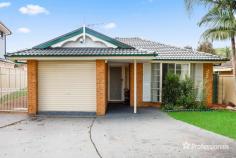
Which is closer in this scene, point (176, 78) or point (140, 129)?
point (140, 129)

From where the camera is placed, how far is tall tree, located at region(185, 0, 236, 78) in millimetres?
14180

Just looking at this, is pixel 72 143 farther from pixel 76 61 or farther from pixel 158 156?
pixel 76 61

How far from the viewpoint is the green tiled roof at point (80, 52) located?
39.1 ft

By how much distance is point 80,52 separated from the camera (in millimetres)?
12172

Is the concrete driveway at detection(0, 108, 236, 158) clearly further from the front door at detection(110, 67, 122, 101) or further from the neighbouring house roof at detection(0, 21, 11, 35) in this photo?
the neighbouring house roof at detection(0, 21, 11, 35)

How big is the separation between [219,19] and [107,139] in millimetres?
10255

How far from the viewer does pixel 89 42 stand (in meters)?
13.3

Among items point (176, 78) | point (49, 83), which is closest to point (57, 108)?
point (49, 83)

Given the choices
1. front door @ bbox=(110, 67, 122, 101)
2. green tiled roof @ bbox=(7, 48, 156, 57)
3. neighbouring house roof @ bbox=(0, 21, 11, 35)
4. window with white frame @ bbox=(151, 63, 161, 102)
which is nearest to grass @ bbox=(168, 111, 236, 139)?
window with white frame @ bbox=(151, 63, 161, 102)

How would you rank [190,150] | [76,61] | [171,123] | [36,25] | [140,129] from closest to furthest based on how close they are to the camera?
[190,150] → [140,129] → [171,123] → [76,61] → [36,25]

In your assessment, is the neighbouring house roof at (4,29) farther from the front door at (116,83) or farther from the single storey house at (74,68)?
the single storey house at (74,68)

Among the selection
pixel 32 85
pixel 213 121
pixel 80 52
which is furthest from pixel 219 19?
pixel 32 85

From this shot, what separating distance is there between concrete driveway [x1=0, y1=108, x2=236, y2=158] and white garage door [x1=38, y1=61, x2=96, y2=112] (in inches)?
52.0

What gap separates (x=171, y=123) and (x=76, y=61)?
18.3 feet
